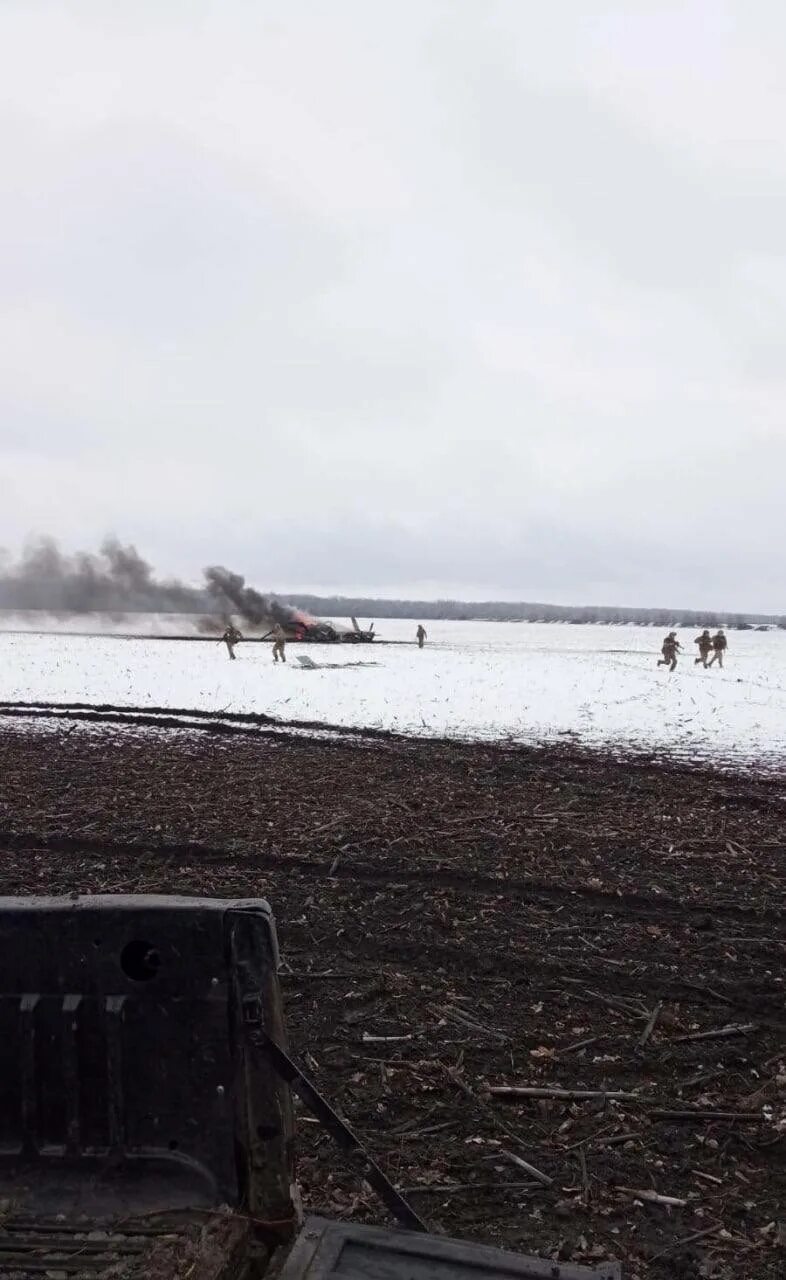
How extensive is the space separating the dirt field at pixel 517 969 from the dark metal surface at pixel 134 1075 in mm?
986

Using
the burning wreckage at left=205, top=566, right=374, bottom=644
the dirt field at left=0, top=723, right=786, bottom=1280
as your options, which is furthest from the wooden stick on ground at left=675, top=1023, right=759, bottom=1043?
the burning wreckage at left=205, top=566, right=374, bottom=644

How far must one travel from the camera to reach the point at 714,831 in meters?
9.49

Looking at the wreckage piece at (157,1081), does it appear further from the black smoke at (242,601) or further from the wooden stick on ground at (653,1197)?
the black smoke at (242,601)

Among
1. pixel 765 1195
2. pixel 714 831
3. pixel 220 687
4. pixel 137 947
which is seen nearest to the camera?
pixel 137 947

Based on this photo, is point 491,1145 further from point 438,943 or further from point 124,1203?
point 438,943

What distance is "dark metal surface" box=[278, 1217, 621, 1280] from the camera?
8.77 ft

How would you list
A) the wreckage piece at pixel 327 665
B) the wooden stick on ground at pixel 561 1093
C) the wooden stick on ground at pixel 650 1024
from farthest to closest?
the wreckage piece at pixel 327 665, the wooden stick on ground at pixel 650 1024, the wooden stick on ground at pixel 561 1093

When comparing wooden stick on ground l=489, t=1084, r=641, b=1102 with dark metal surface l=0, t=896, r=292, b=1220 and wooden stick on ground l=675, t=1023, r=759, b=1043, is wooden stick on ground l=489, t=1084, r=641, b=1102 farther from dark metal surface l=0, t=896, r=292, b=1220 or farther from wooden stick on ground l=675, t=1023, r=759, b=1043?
dark metal surface l=0, t=896, r=292, b=1220

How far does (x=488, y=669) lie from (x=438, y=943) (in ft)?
88.3

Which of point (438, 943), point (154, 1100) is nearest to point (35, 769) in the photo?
point (438, 943)

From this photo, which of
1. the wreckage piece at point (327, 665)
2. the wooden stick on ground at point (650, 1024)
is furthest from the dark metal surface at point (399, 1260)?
the wreckage piece at point (327, 665)

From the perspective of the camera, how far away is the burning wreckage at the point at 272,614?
5350 cm

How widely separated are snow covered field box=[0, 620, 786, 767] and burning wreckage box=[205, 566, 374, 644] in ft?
49.7

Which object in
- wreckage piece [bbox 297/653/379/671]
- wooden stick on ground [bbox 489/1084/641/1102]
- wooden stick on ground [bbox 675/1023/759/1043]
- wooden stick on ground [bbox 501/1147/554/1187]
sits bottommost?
wooden stick on ground [bbox 501/1147/554/1187]
